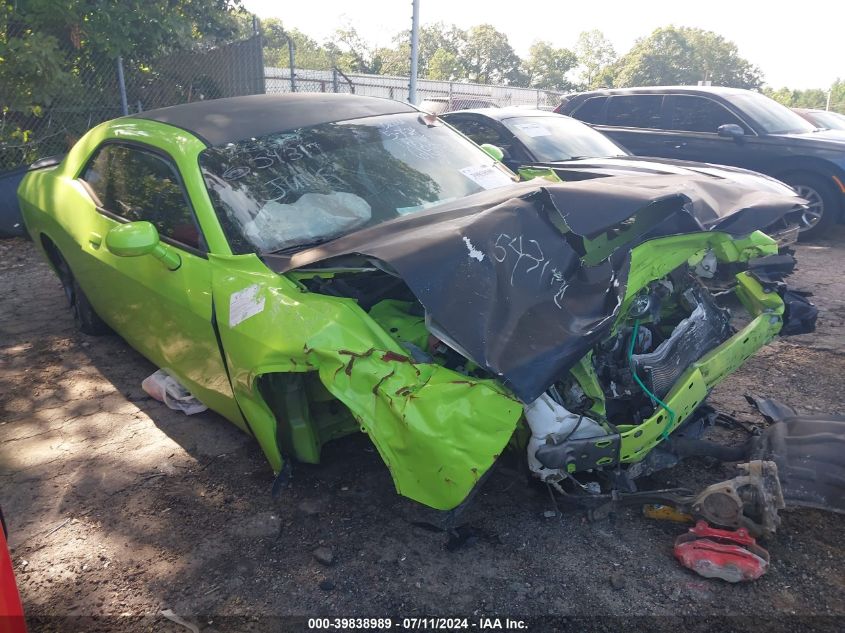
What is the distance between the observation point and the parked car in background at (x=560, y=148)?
5.53m

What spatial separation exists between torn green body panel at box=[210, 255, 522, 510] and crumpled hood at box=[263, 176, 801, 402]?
0.44 ft

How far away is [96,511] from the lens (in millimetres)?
2943

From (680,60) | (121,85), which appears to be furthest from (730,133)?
(680,60)

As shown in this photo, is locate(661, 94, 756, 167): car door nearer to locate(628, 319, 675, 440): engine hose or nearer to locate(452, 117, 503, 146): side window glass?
locate(452, 117, 503, 146): side window glass

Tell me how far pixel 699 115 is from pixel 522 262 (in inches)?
266

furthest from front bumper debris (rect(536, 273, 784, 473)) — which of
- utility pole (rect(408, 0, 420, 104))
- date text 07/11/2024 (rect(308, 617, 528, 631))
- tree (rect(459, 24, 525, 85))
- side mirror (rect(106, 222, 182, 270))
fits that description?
tree (rect(459, 24, 525, 85))

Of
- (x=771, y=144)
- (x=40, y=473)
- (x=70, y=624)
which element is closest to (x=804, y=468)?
(x=70, y=624)

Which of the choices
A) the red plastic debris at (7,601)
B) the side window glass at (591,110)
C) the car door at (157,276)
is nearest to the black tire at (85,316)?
the car door at (157,276)

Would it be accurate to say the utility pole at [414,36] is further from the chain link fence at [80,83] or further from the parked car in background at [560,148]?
the parked car in background at [560,148]

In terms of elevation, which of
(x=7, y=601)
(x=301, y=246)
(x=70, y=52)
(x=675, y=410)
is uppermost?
(x=70, y=52)

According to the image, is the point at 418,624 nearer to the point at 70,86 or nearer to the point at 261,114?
the point at 261,114

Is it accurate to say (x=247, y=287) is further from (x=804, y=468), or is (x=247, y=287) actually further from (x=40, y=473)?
(x=804, y=468)

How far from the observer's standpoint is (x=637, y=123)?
28.3 ft

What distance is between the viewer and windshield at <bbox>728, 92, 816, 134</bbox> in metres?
7.77
